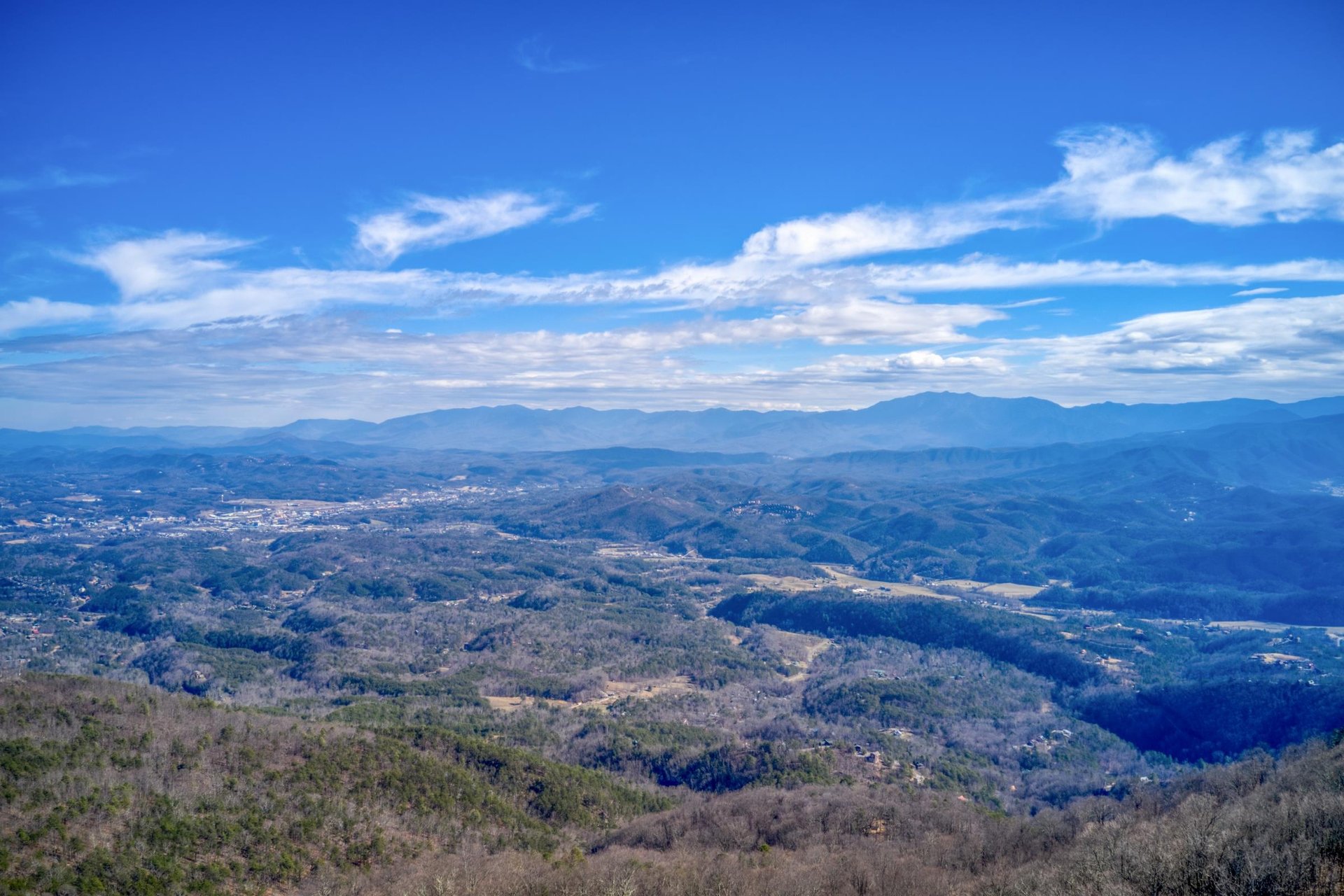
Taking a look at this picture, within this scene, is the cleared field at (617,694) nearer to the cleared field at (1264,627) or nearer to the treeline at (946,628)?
the treeline at (946,628)

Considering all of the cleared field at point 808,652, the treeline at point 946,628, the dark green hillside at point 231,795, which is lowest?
the cleared field at point 808,652

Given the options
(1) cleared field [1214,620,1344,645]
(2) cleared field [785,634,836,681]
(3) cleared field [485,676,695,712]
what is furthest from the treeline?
(3) cleared field [485,676,695,712]

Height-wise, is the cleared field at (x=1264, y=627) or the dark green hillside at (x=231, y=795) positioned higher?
the dark green hillside at (x=231, y=795)

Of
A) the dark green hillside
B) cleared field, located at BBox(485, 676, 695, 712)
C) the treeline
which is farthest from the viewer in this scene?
the treeline

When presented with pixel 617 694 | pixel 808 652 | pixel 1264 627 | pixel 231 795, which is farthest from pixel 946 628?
pixel 231 795

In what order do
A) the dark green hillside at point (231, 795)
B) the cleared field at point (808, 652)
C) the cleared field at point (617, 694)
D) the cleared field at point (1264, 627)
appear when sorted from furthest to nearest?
the cleared field at point (1264, 627)
the cleared field at point (808, 652)
the cleared field at point (617, 694)
the dark green hillside at point (231, 795)

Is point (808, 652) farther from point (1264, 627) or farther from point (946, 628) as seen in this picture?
point (1264, 627)

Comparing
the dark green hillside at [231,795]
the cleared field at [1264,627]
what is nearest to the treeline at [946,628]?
the cleared field at [1264,627]

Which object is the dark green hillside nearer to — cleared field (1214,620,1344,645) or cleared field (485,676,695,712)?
cleared field (485,676,695,712)

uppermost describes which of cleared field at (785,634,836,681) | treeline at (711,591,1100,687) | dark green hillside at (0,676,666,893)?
dark green hillside at (0,676,666,893)

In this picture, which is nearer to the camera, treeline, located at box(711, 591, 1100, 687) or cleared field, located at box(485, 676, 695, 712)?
cleared field, located at box(485, 676, 695, 712)

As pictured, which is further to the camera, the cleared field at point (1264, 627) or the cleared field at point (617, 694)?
the cleared field at point (1264, 627)

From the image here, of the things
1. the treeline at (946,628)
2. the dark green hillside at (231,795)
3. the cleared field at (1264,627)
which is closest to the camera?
the dark green hillside at (231,795)
